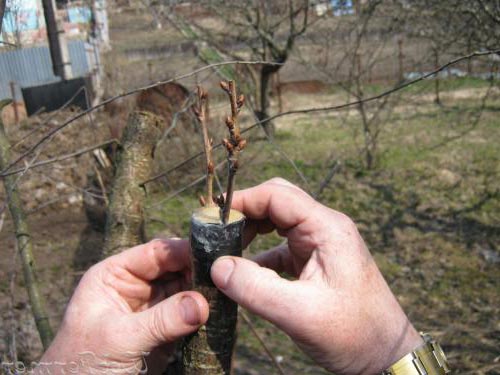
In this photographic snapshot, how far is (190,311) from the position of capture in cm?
122

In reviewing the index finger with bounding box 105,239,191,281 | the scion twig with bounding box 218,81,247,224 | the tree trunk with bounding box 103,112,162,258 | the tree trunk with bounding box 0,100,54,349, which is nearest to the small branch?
the scion twig with bounding box 218,81,247,224

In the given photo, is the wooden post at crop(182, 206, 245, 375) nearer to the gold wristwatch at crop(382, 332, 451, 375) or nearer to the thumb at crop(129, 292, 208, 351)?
the thumb at crop(129, 292, 208, 351)

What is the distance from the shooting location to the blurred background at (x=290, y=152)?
382cm

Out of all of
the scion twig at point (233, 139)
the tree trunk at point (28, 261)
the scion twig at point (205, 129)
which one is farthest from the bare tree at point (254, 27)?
the scion twig at point (233, 139)

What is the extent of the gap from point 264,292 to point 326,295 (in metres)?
0.16

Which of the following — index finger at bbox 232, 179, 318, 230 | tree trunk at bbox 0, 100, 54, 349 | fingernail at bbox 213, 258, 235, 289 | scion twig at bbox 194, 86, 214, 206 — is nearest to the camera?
scion twig at bbox 194, 86, 214, 206

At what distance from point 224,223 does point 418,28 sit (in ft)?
19.5

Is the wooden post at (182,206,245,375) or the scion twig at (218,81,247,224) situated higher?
the scion twig at (218,81,247,224)

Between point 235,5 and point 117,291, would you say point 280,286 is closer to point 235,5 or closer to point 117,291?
point 117,291

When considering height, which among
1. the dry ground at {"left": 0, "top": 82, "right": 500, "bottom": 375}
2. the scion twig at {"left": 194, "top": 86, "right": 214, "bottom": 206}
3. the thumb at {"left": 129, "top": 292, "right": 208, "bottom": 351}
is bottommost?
the dry ground at {"left": 0, "top": 82, "right": 500, "bottom": 375}

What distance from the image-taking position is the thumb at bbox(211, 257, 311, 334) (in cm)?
120

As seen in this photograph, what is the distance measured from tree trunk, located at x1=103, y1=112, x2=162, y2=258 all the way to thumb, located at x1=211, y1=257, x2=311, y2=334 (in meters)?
1.39

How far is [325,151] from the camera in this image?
28.8ft

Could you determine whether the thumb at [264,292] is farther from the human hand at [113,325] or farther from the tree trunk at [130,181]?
the tree trunk at [130,181]
